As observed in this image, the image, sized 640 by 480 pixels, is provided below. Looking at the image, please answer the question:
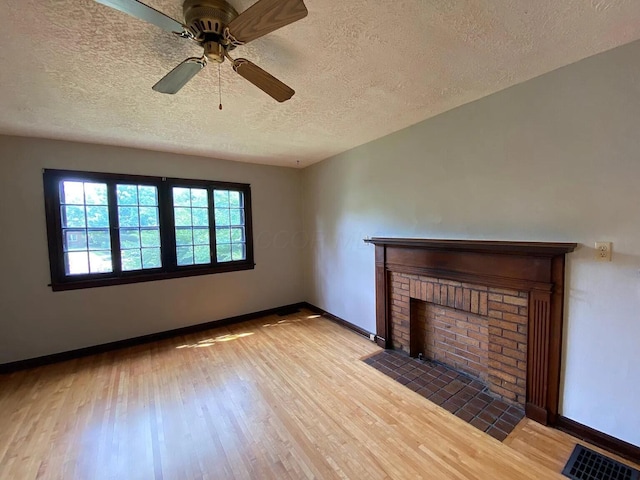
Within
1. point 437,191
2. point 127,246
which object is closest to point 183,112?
point 127,246

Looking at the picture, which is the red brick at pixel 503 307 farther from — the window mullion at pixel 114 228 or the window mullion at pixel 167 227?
the window mullion at pixel 114 228

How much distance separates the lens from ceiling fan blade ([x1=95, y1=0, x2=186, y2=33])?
3.42ft

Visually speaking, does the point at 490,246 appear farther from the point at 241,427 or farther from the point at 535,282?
the point at 241,427

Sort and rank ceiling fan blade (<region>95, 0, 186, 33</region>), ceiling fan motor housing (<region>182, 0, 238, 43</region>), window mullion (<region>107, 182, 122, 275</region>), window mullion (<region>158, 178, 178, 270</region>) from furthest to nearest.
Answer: window mullion (<region>158, 178, 178, 270</region>)
window mullion (<region>107, 182, 122, 275</region>)
ceiling fan motor housing (<region>182, 0, 238, 43</region>)
ceiling fan blade (<region>95, 0, 186, 33</region>)

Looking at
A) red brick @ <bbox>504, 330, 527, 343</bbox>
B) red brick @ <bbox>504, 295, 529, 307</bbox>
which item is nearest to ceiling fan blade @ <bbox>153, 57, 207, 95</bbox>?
red brick @ <bbox>504, 295, 529, 307</bbox>

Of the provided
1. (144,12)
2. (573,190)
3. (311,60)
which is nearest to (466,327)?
(573,190)

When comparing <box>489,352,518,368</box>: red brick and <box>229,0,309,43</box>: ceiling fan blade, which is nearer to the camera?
<box>229,0,309,43</box>: ceiling fan blade

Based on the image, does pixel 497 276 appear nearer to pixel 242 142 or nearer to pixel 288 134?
pixel 288 134

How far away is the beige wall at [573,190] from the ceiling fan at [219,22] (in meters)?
1.83

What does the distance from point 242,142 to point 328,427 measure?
301 cm

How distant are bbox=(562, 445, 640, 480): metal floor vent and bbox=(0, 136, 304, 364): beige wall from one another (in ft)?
12.3

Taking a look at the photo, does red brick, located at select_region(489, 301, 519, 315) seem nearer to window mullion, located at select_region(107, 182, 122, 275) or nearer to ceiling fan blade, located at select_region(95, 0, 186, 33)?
ceiling fan blade, located at select_region(95, 0, 186, 33)

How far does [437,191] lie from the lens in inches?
105

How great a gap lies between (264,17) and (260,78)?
0.41 meters
